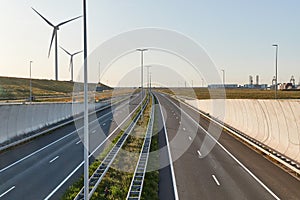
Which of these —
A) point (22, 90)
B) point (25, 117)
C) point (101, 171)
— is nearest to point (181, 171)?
point (101, 171)

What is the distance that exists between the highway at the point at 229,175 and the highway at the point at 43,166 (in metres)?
6.10

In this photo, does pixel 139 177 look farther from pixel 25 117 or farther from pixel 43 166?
pixel 25 117

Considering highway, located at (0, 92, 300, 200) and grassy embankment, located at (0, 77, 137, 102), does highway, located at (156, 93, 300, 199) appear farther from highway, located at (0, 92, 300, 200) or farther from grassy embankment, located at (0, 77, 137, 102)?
grassy embankment, located at (0, 77, 137, 102)

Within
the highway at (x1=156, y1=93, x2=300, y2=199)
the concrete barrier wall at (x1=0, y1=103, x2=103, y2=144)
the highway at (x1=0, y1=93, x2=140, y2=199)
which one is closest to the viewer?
the highway at (x1=156, y1=93, x2=300, y2=199)

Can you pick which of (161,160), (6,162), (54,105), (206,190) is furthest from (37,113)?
(206,190)

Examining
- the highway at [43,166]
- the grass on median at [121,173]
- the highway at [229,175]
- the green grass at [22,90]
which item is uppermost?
the green grass at [22,90]

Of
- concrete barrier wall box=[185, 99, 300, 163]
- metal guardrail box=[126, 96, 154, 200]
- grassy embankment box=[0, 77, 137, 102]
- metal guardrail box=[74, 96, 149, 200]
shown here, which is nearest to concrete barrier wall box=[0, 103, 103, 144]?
metal guardrail box=[74, 96, 149, 200]

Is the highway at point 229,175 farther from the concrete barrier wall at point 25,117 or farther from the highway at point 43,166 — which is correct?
the concrete barrier wall at point 25,117

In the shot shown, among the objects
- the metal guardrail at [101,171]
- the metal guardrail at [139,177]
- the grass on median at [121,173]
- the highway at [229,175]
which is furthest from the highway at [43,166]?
Result: the highway at [229,175]

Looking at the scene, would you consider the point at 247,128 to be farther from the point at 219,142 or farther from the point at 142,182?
the point at 142,182

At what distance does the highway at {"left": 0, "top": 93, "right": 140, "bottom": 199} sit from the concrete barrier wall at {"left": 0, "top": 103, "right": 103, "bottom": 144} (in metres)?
1.33

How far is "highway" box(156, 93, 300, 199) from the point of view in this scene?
1573 cm

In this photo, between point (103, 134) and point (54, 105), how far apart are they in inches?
348

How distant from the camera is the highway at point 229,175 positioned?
1573 cm
